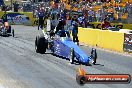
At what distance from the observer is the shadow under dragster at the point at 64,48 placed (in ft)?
43.8

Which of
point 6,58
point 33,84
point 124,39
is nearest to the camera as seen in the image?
point 33,84

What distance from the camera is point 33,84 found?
369 inches

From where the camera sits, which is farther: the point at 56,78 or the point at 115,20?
the point at 115,20

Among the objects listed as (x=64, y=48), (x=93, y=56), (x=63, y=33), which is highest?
(x=63, y=33)

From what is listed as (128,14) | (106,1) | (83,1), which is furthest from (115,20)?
(83,1)

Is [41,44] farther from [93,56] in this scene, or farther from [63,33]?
[93,56]

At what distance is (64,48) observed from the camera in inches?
578

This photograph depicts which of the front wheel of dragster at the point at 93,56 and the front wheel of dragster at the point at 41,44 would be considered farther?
the front wheel of dragster at the point at 41,44

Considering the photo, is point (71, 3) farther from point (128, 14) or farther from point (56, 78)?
point (56, 78)

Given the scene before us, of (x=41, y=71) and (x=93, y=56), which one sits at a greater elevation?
(x=93, y=56)

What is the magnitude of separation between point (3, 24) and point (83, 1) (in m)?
17.4

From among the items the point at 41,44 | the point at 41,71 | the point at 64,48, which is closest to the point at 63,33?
the point at 64,48

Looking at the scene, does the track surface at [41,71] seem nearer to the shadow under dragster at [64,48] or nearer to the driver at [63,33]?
the shadow under dragster at [64,48]

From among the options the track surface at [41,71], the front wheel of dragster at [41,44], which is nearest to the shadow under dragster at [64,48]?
the front wheel of dragster at [41,44]
